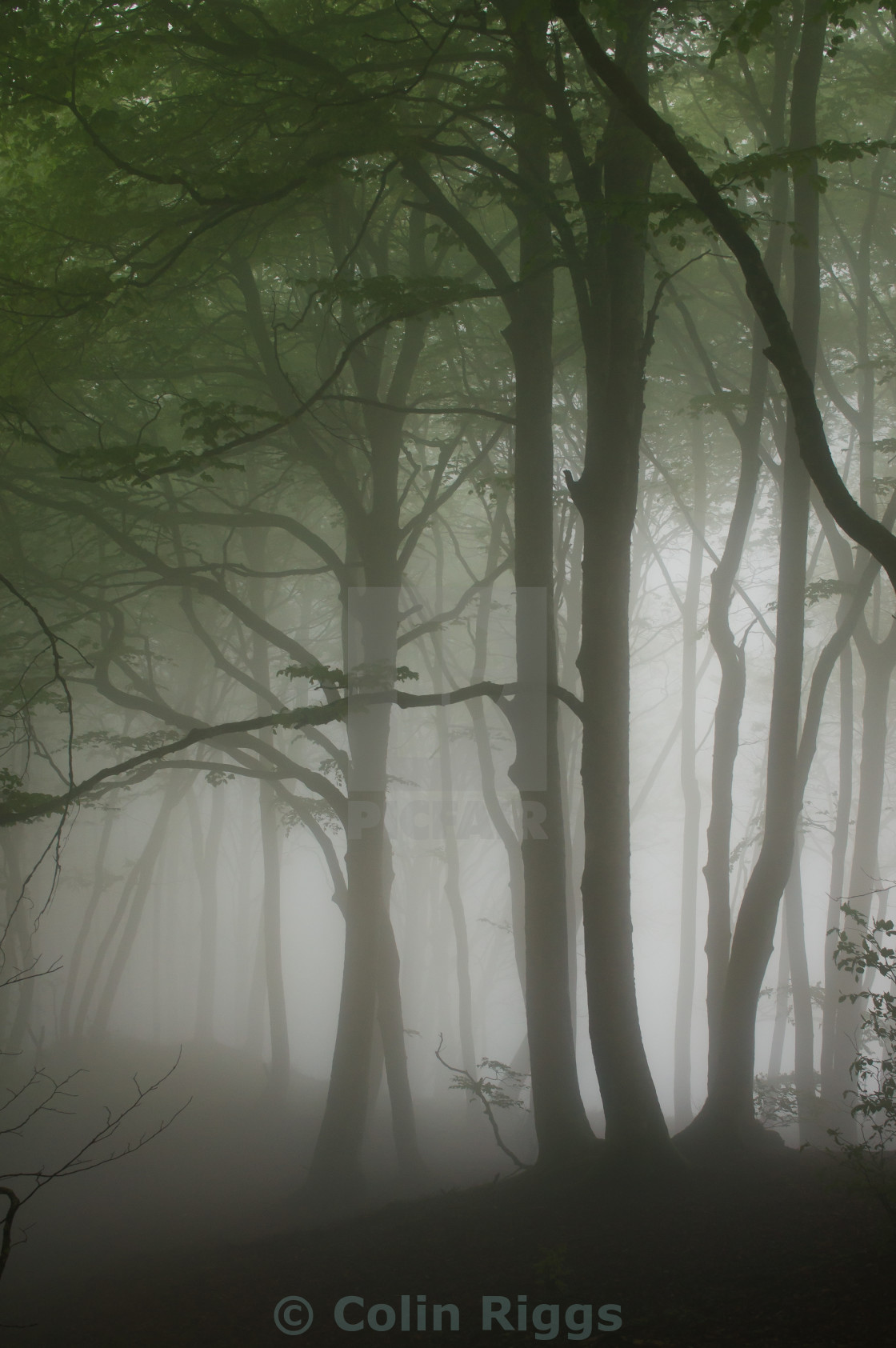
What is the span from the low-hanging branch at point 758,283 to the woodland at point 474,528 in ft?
0.07

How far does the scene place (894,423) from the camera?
52.7ft

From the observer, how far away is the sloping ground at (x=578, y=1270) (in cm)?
408

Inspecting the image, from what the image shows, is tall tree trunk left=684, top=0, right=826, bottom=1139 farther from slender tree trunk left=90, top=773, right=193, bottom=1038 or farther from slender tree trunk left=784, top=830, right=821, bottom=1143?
slender tree trunk left=90, top=773, right=193, bottom=1038

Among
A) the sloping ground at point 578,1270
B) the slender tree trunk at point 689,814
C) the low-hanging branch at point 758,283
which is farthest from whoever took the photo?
the slender tree trunk at point 689,814

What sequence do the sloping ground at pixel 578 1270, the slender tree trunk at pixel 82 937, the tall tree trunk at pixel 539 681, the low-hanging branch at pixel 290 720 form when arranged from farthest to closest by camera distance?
the slender tree trunk at pixel 82 937 → the tall tree trunk at pixel 539 681 → the low-hanging branch at pixel 290 720 → the sloping ground at pixel 578 1270

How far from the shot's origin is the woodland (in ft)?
17.6

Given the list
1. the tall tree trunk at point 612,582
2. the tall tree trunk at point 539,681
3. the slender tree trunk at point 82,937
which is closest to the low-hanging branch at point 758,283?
the tall tree trunk at point 539,681

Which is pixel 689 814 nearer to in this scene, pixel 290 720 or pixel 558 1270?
pixel 290 720

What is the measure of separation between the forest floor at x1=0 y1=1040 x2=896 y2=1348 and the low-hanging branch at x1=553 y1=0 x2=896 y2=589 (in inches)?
137

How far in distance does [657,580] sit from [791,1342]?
65.5ft

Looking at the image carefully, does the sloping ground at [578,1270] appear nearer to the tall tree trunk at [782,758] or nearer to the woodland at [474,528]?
the woodland at [474,528]

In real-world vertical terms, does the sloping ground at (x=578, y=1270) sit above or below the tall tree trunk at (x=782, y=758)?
below

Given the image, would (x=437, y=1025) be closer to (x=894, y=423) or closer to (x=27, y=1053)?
(x=27, y=1053)

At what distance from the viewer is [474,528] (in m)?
18.0
